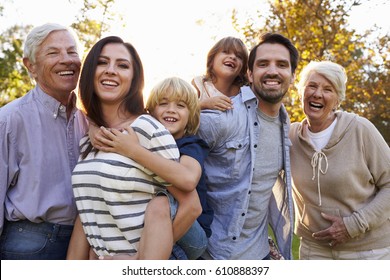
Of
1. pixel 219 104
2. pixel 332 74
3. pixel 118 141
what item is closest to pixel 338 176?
pixel 332 74

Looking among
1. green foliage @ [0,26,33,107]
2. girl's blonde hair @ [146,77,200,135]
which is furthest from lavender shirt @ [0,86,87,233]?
green foliage @ [0,26,33,107]

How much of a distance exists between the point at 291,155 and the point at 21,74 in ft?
63.5

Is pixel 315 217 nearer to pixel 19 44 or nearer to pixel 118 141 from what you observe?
pixel 118 141

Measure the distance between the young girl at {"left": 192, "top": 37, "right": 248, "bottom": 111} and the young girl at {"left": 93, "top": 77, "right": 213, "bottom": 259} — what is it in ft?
4.08

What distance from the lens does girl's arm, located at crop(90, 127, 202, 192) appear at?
3.19m

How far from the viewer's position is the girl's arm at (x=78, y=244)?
351 cm

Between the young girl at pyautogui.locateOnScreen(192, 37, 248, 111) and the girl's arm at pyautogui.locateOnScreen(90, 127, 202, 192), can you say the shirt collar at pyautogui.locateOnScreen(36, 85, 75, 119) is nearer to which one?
the girl's arm at pyautogui.locateOnScreen(90, 127, 202, 192)

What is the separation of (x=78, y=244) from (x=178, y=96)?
3.93ft

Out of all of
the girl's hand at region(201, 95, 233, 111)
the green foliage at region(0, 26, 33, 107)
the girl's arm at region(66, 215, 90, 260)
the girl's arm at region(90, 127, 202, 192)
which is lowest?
the green foliage at region(0, 26, 33, 107)

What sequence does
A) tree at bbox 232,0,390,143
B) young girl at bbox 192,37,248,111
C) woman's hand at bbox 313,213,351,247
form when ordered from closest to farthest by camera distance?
woman's hand at bbox 313,213,351,247, young girl at bbox 192,37,248,111, tree at bbox 232,0,390,143

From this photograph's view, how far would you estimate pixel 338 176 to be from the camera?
14.8 ft

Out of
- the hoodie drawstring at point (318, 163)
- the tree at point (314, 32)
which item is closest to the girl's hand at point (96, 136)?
the hoodie drawstring at point (318, 163)

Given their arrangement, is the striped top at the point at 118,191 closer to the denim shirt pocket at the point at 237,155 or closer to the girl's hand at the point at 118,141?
the girl's hand at the point at 118,141
